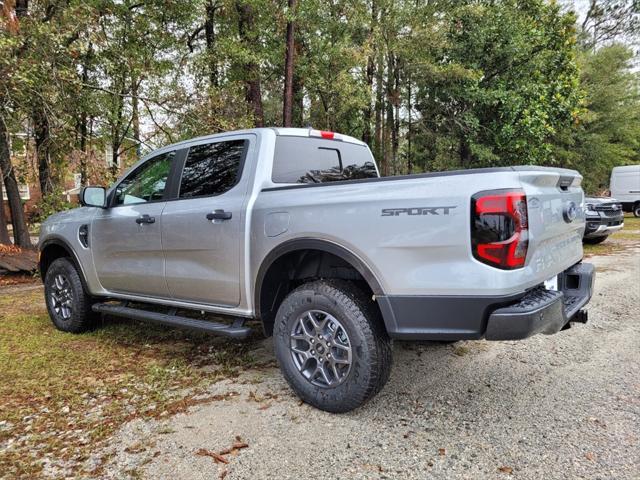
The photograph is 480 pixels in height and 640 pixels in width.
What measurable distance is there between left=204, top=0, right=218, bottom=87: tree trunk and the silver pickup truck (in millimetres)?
8441

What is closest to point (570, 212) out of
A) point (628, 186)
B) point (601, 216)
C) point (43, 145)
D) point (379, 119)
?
point (43, 145)

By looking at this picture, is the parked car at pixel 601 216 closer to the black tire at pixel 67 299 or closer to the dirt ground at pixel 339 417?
the dirt ground at pixel 339 417

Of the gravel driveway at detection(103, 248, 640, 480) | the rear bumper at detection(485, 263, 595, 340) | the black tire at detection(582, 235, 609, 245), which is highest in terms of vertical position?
the rear bumper at detection(485, 263, 595, 340)

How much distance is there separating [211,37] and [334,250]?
12925mm

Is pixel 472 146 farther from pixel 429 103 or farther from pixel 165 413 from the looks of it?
pixel 165 413

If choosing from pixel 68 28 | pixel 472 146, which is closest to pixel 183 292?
pixel 68 28

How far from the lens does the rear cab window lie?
11.0 feet

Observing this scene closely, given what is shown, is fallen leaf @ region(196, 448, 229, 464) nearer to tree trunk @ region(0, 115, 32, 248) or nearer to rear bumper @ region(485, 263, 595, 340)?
rear bumper @ region(485, 263, 595, 340)

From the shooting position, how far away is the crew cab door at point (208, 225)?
3.21m

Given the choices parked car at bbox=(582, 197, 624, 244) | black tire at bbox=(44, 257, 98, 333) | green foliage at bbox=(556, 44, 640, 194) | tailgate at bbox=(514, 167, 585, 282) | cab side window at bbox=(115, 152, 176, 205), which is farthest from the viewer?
green foliage at bbox=(556, 44, 640, 194)

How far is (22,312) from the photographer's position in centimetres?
561

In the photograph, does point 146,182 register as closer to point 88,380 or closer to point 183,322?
point 183,322

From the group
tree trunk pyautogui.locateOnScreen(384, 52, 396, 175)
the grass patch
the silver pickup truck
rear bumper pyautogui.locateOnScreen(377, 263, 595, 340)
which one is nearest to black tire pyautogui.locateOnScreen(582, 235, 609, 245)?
tree trunk pyautogui.locateOnScreen(384, 52, 396, 175)

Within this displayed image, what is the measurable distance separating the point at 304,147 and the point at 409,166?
629 inches
